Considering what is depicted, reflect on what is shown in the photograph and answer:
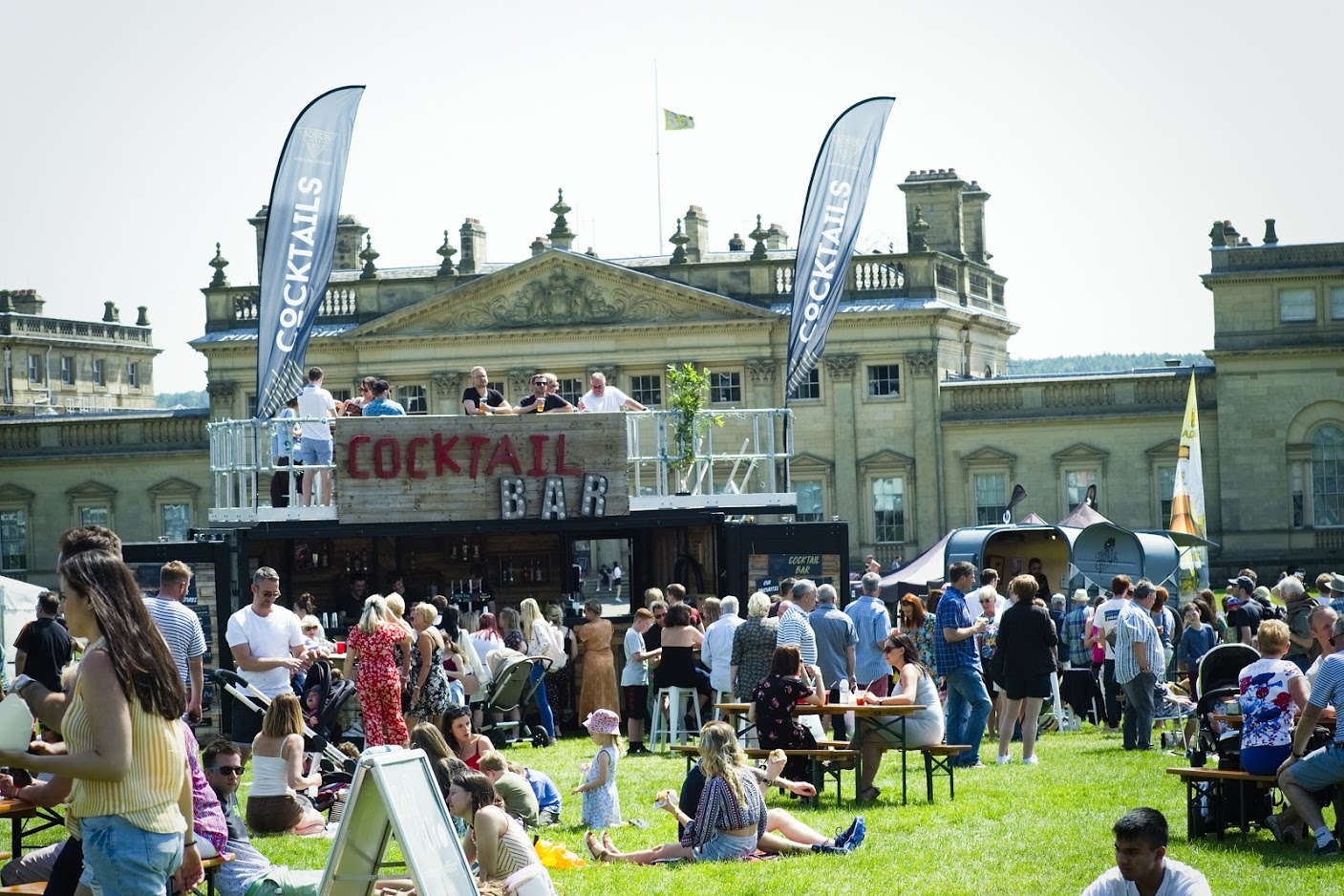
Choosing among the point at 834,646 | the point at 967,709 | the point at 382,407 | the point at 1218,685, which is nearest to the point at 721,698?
the point at 834,646

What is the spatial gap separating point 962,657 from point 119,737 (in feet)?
33.2

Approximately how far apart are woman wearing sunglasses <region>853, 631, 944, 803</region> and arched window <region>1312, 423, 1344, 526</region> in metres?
37.0

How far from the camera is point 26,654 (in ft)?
42.1

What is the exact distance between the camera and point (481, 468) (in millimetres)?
19516

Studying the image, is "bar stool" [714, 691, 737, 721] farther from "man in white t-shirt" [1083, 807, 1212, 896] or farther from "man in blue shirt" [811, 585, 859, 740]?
"man in white t-shirt" [1083, 807, 1212, 896]

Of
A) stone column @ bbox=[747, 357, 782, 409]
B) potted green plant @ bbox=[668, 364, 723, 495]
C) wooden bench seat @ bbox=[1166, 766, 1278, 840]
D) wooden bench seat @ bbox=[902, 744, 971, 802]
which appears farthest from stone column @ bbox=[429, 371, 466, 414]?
wooden bench seat @ bbox=[1166, 766, 1278, 840]

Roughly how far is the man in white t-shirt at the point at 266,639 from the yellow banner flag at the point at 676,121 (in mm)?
43182

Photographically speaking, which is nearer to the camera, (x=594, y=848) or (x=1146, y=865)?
(x=1146, y=865)

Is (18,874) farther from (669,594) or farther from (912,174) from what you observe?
(912,174)

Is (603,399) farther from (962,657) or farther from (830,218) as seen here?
(962,657)

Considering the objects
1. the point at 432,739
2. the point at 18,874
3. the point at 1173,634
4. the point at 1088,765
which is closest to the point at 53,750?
the point at 18,874

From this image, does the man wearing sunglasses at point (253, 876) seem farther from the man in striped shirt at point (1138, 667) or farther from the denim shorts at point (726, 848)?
the man in striped shirt at point (1138, 667)

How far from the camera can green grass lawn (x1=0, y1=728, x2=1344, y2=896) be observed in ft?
33.3

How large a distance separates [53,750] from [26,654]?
18.2ft
